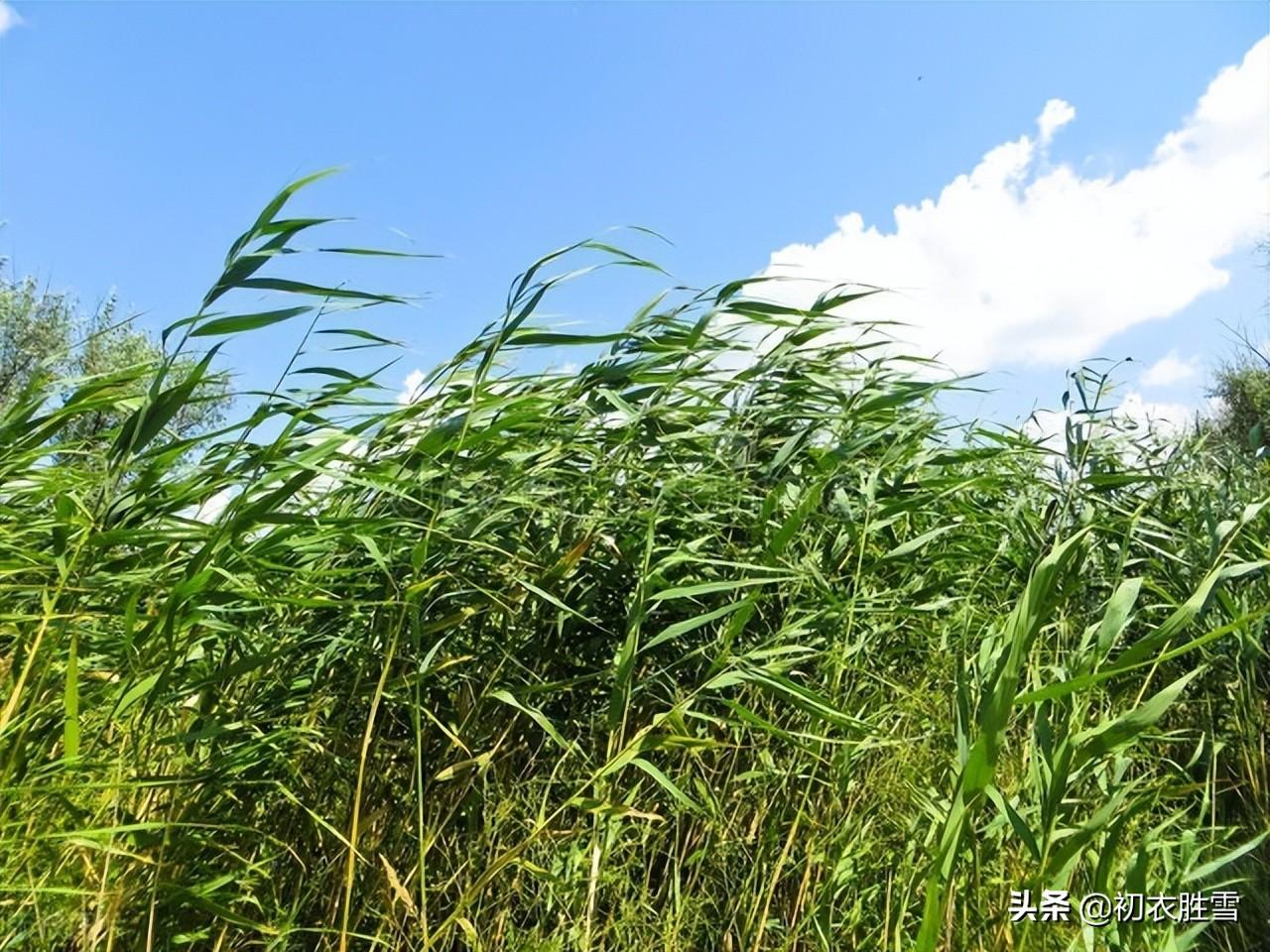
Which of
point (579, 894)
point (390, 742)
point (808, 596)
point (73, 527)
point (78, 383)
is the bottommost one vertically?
point (579, 894)

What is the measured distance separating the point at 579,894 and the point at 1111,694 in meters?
1.67

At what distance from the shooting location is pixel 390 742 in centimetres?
191

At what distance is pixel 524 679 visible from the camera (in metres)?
2.01

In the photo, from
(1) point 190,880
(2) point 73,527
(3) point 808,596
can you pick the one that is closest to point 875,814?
(3) point 808,596

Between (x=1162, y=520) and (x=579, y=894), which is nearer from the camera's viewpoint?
(x=579, y=894)

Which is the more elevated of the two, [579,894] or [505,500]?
[505,500]

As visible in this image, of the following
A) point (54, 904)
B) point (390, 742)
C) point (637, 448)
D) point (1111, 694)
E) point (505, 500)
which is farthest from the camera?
point (1111, 694)

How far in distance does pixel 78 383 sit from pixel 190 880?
1.15m

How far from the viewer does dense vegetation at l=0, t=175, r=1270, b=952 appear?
1.74m

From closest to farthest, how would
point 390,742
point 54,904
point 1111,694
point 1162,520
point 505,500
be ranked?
point 54,904, point 390,742, point 505,500, point 1111,694, point 1162,520

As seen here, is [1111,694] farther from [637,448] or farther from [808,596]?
[637,448]

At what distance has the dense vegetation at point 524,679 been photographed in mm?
1739
